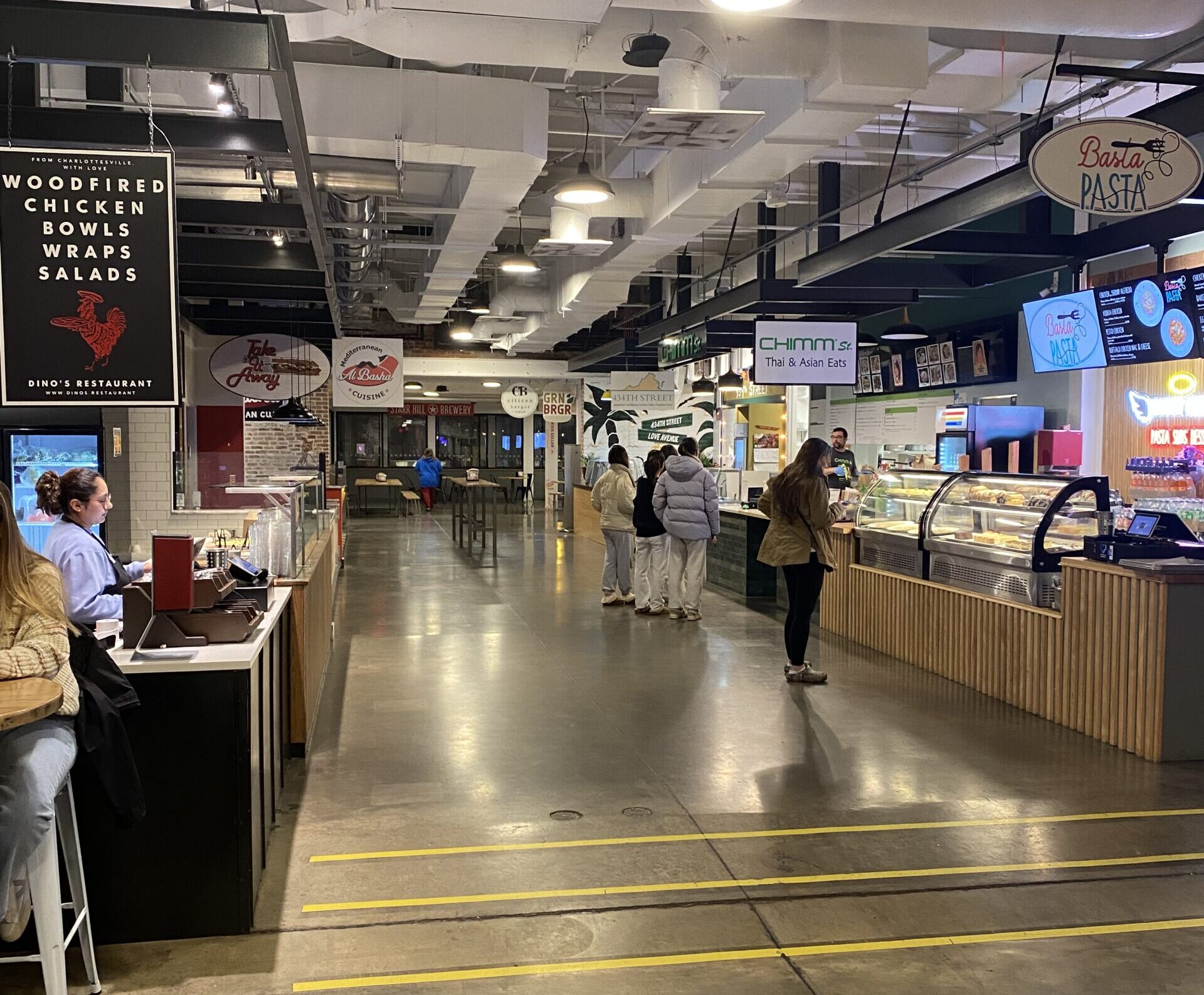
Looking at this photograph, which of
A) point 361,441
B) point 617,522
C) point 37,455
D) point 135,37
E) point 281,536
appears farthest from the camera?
point 361,441

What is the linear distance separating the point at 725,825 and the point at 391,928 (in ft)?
4.99

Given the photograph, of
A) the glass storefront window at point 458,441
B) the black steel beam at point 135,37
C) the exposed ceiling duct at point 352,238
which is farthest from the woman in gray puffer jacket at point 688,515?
the glass storefront window at point 458,441

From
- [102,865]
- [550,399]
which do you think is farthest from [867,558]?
[550,399]

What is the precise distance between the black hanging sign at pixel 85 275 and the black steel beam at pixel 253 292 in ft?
22.1

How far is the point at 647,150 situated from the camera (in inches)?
366

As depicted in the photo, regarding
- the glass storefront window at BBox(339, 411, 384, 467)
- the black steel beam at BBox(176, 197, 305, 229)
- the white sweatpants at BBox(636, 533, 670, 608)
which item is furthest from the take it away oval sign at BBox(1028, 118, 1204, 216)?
the glass storefront window at BBox(339, 411, 384, 467)

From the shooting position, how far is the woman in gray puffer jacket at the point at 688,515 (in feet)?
29.8

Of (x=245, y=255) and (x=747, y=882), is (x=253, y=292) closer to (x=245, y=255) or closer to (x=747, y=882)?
(x=245, y=255)

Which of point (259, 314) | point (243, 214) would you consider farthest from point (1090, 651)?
point (259, 314)

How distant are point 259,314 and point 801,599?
8913mm

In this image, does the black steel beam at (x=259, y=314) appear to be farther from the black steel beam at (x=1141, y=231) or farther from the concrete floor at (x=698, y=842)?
the black steel beam at (x=1141, y=231)

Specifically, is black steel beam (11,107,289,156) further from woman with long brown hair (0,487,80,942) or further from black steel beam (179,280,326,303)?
black steel beam (179,280,326,303)

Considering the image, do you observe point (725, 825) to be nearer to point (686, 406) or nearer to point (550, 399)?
point (686, 406)

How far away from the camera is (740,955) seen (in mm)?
3322
